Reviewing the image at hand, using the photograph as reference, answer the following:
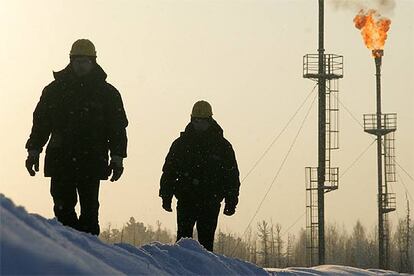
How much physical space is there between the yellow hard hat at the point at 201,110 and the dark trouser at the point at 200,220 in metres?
0.96

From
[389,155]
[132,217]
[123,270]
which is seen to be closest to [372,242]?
[132,217]

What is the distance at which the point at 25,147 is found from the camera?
995cm

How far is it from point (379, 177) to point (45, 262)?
34186 millimetres

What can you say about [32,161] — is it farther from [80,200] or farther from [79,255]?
[79,255]

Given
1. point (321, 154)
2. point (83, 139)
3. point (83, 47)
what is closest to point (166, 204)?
point (83, 139)

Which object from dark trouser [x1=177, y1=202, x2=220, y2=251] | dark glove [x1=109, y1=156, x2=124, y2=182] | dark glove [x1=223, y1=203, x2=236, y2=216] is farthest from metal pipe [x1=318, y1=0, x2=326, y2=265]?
dark glove [x1=109, y1=156, x2=124, y2=182]

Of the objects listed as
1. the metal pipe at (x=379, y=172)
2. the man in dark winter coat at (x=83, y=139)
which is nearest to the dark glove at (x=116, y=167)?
the man in dark winter coat at (x=83, y=139)

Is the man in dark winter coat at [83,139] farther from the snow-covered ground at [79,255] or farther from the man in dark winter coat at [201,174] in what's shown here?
the man in dark winter coat at [201,174]

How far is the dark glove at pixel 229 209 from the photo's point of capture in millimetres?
12688

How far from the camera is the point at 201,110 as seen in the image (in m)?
12.4

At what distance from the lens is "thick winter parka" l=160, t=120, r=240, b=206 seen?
12.4 metres

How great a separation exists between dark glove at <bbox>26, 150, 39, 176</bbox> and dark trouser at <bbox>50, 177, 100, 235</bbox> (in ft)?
0.67

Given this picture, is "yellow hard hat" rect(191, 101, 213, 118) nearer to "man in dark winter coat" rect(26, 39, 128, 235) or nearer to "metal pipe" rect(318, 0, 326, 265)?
"man in dark winter coat" rect(26, 39, 128, 235)

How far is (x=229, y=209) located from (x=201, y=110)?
1.16 metres
